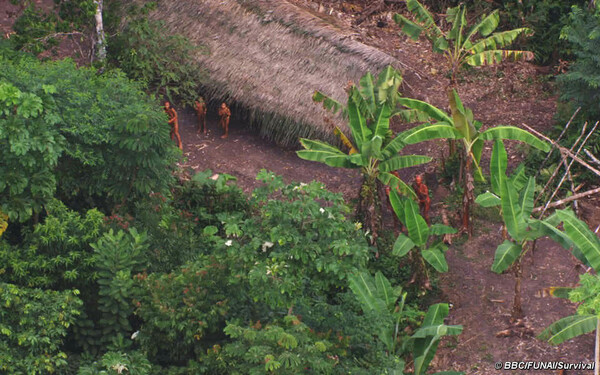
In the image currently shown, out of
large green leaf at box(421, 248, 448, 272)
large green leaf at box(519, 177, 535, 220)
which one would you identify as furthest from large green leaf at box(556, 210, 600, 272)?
large green leaf at box(421, 248, 448, 272)

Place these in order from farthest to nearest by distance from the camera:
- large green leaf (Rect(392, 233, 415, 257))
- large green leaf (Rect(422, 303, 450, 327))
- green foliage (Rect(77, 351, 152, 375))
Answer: large green leaf (Rect(392, 233, 415, 257)) < large green leaf (Rect(422, 303, 450, 327)) < green foliage (Rect(77, 351, 152, 375))

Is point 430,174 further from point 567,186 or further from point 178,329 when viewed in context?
point 178,329

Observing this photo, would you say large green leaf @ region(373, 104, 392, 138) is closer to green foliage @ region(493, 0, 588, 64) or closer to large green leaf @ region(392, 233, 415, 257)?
large green leaf @ region(392, 233, 415, 257)

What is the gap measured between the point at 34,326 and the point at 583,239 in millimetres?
6619

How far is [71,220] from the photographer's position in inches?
406

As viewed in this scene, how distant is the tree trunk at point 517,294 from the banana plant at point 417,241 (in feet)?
3.32

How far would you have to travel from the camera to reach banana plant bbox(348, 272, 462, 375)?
10.1m

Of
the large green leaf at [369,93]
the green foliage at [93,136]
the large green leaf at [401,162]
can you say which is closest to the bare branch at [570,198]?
the large green leaf at [401,162]

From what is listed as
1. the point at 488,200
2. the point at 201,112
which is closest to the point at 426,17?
the point at 488,200

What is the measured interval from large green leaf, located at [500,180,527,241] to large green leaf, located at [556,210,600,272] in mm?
794

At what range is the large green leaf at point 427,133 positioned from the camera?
40.3 feet

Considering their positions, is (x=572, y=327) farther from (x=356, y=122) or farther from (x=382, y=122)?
(x=356, y=122)

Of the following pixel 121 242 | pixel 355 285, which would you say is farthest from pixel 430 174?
pixel 121 242

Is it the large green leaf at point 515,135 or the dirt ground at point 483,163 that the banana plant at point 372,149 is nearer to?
the large green leaf at point 515,135
